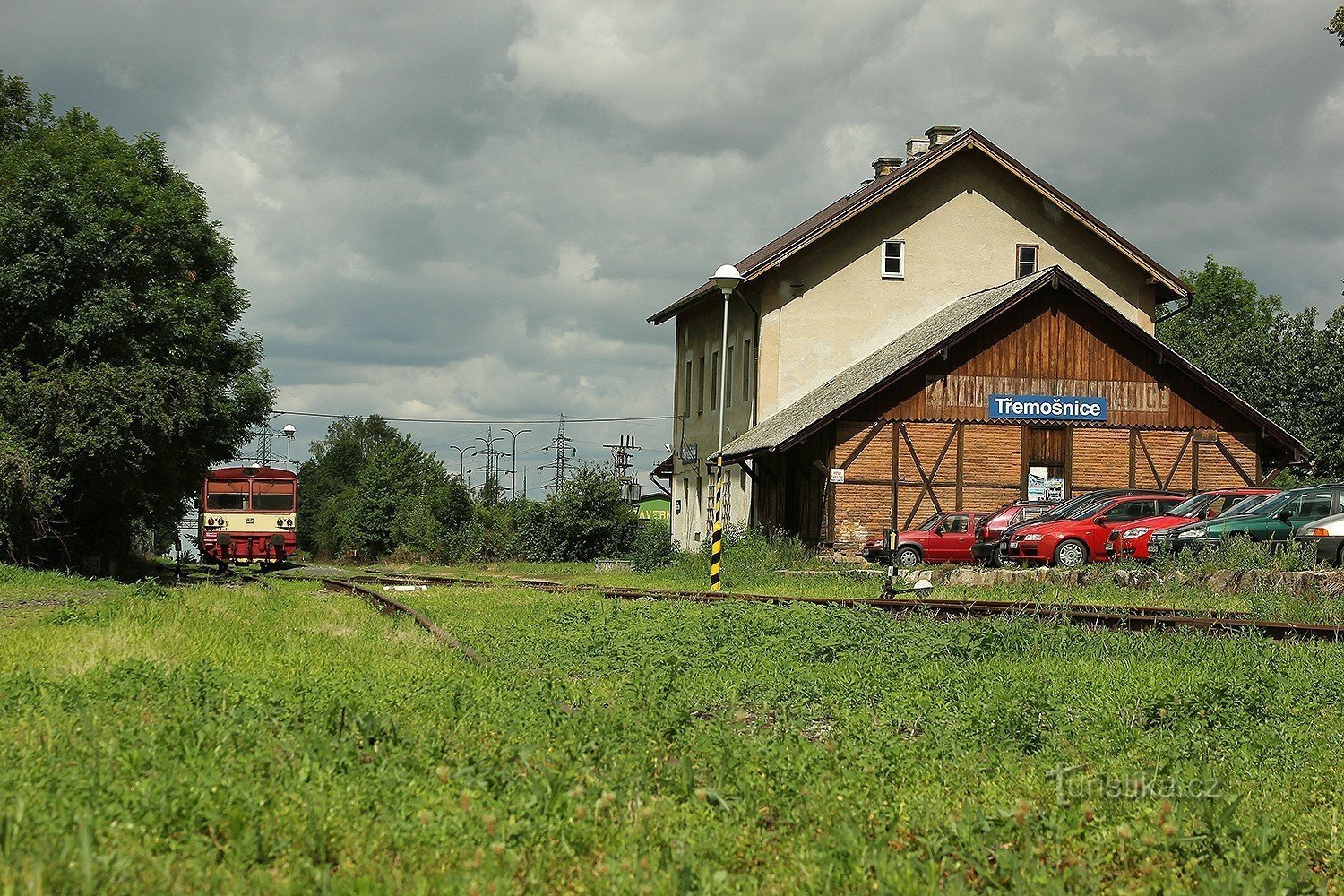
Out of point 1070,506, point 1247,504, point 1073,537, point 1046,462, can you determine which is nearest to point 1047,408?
point 1046,462

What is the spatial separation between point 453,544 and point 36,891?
157 ft

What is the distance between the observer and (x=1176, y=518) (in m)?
29.1

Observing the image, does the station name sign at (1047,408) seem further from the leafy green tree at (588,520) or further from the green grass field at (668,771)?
the green grass field at (668,771)

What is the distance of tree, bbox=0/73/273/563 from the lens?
28.2m

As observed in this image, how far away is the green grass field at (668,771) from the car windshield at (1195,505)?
18729mm

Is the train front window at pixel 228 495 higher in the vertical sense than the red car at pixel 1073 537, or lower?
higher

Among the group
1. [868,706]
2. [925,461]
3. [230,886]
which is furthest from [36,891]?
[925,461]

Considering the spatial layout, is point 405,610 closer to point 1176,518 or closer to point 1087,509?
point 1087,509

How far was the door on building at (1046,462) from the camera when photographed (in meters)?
36.7

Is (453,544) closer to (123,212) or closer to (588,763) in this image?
(123,212)

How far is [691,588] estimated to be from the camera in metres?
25.5

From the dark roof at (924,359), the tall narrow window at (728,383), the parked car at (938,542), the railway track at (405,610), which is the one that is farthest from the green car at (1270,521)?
the tall narrow window at (728,383)

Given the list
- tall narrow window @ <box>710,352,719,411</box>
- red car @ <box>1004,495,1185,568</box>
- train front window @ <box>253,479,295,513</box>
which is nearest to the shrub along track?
red car @ <box>1004,495,1185,568</box>

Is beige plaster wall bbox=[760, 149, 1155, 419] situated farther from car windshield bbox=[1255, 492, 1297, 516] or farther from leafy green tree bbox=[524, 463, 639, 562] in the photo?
car windshield bbox=[1255, 492, 1297, 516]
